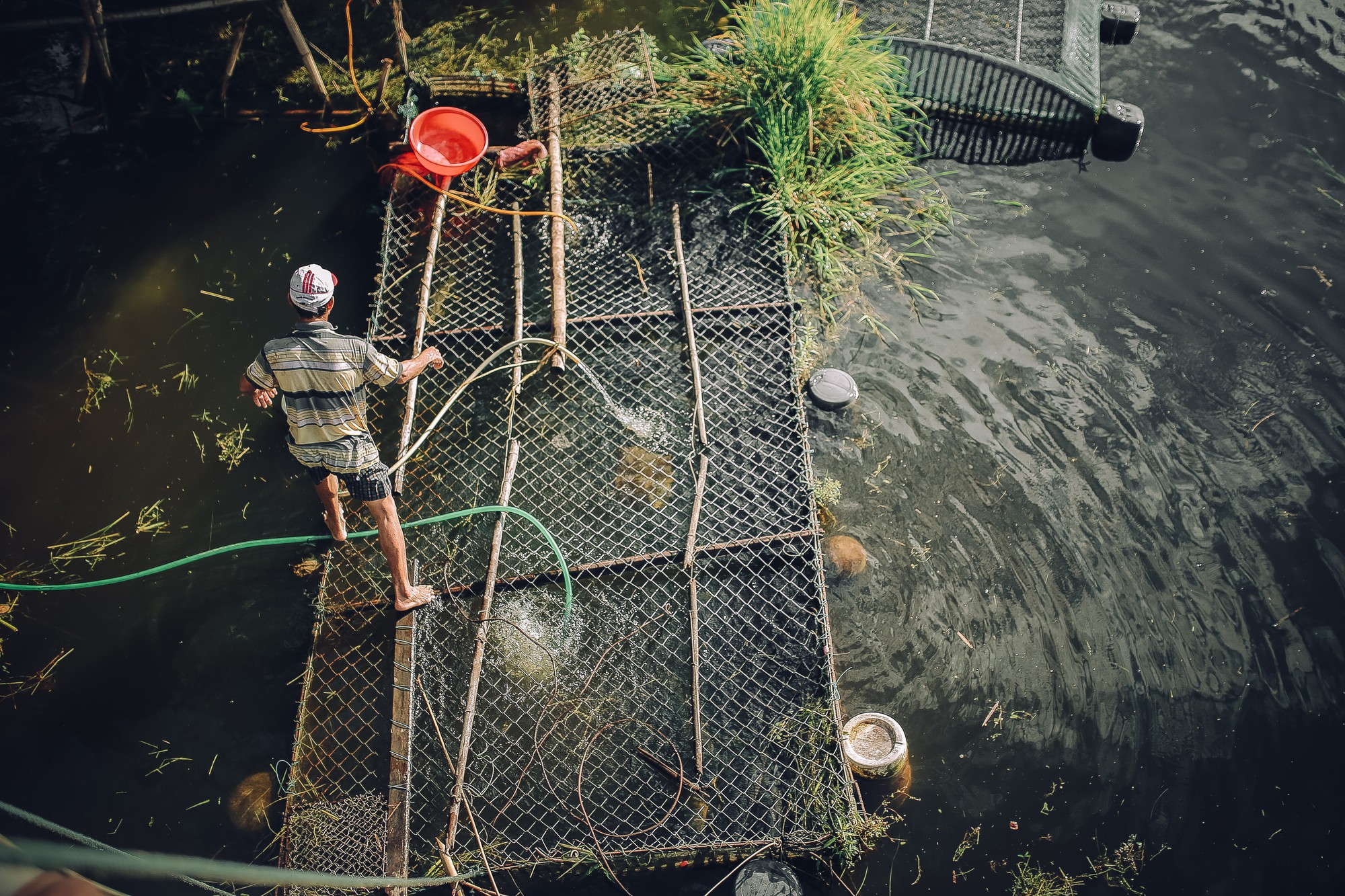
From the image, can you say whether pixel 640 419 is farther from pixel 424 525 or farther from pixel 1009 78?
pixel 1009 78

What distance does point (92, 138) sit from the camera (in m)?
6.96

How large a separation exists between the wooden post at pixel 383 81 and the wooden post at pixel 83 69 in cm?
223

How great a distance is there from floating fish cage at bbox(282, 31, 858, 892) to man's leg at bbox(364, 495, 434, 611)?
6.5 inches

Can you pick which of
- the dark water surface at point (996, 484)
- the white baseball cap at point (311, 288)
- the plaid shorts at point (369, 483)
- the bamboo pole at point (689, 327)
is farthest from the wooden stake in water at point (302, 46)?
the plaid shorts at point (369, 483)

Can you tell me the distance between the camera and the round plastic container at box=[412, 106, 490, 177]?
19.2 ft

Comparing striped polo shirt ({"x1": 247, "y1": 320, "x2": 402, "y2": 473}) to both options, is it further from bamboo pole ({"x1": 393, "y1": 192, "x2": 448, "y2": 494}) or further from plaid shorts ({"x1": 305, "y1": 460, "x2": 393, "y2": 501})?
bamboo pole ({"x1": 393, "y1": 192, "x2": 448, "y2": 494})

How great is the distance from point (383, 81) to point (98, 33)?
7.61ft

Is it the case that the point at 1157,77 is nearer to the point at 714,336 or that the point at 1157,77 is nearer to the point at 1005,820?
the point at 714,336

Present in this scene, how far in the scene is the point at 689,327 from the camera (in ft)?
17.4

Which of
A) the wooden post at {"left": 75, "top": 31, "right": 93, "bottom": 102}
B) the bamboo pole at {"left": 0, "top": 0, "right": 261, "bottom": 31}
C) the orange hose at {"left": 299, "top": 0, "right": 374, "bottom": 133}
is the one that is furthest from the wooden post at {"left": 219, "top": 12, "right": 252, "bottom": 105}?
the wooden post at {"left": 75, "top": 31, "right": 93, "bottom": 102}

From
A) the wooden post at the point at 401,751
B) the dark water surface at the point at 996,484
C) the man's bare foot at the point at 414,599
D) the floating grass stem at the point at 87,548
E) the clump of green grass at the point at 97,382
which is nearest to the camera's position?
the wooden post at the point at 401,751

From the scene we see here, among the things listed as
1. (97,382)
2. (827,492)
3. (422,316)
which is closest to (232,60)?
(97,382)

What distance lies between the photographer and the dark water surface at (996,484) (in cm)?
453

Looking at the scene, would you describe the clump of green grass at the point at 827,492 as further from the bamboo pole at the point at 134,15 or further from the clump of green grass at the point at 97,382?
the bamboo pole at the point at 134,15
